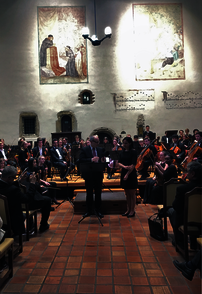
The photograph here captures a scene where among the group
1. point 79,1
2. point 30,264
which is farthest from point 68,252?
point 79,1

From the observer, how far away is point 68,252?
3.71m

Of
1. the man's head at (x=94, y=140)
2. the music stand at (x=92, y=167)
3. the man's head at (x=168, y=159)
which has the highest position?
the man's head at (x=94, y=140)

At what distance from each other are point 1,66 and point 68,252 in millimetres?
14403

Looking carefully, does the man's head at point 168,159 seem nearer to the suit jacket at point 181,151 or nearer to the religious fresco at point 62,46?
the suit jacket at point 181,151

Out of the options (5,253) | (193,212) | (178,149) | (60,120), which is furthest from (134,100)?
(5,253)

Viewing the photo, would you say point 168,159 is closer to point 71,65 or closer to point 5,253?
point 5,253

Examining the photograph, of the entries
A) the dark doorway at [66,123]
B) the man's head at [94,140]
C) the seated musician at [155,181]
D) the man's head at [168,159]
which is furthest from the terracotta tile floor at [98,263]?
the dark doorway at [66,123]

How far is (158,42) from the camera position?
15750 mm

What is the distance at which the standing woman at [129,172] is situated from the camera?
17.4 feet

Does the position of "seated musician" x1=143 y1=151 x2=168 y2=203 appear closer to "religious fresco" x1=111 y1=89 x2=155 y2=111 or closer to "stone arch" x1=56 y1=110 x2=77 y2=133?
A: "religious fresco" x1=111 y1=89 x2=155 y2=111

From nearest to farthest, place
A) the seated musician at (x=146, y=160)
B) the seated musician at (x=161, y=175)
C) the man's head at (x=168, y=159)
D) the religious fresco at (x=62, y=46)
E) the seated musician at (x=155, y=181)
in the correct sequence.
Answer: the seated musician at (x=161, y=175) → the man's head at (x=168, y=159) → the seated musician at (x=155, y=181) → the seated musician at (x=146, y=160) → the religious fresco at (x=62, y=46)

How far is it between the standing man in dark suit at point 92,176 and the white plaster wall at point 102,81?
1036 centimetres

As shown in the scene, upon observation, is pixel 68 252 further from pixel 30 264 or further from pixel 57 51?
pixel 57 51

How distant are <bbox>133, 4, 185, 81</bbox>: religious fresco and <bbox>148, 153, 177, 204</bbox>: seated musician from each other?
37.6ft
